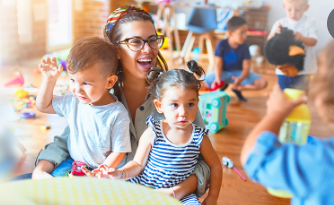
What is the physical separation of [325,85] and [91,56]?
1.61 ft

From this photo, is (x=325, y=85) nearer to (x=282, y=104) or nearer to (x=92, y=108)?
(x=282, y=104)

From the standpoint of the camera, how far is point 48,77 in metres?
0.72

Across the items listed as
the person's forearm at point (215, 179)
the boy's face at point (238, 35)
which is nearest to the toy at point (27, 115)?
the person's forearm at point (215, 179)

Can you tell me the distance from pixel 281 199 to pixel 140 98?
0.51m

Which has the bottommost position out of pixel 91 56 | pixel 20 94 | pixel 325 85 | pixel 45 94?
pixel 20 94

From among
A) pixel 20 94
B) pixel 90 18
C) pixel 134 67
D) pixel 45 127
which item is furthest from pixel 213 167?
pixel 90 18

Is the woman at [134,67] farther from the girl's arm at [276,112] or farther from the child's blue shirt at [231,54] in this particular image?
the child's blue shirt at [231,54]

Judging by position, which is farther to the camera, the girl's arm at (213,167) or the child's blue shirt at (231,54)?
the child's blue shirt at (231,54)

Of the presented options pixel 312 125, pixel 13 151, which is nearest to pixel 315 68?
pixel 312 125

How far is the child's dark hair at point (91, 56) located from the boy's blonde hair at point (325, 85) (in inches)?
18.7

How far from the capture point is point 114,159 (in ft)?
2.47

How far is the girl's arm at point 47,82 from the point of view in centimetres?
70

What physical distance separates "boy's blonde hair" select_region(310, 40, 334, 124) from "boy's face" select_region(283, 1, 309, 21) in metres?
0.26

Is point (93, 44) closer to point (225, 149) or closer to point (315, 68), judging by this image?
point (315, 68)
